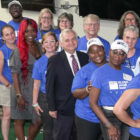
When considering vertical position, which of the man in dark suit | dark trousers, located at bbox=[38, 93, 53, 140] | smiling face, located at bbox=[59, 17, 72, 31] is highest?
smiling face, located at bbox=[59, 17, 72, 31]

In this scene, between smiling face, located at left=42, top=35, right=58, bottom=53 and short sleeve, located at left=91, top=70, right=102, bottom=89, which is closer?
short sleeve, located at left=91, top=70, right=102, bottom=89

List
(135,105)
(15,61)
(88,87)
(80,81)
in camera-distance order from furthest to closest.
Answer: (15,61) < (80,81) < (88,87) < (135,105)

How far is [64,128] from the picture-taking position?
3.58 meters

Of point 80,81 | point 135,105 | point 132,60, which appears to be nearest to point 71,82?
point 80,81

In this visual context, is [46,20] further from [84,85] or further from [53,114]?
[84,85]

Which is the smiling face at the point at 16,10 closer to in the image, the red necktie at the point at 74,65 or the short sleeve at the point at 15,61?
the short sleeve at the point at 15,61

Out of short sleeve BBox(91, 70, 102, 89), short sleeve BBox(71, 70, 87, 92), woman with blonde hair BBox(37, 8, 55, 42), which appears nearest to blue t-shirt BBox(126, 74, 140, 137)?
short sleeve BBox(91, 70, 102, 89)

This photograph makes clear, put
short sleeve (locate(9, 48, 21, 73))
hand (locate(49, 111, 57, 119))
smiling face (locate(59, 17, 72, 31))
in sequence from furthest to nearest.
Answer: smiling face (locate(59, 17, 72, 31)), short sleeve (locate(9, 48, 21, 73)), hand (locate(49, 111, 57, 119))

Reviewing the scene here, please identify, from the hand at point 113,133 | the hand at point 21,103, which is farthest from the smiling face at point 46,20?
the hand at point 113,133

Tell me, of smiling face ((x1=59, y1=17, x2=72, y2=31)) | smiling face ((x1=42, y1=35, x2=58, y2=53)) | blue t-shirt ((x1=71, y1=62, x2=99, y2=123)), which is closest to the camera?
blue t-shirt ((x1=71, y1=62, x2=99, y2=123))

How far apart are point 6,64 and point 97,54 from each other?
4.53 ft

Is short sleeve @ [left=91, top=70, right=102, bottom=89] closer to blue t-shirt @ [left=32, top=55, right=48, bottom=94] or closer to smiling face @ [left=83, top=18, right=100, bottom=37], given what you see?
blue t-shirt @ [left=32, top=55, right=48, bottom=94]

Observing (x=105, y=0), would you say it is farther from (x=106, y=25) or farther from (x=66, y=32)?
(x=66, y=32)

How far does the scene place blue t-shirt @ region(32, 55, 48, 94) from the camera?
3852 mm
